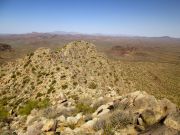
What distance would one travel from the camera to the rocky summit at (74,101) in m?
11.6

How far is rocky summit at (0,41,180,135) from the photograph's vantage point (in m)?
11.6

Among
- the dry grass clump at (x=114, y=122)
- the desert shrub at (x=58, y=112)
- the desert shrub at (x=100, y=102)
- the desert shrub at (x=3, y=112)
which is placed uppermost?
the dry grass clump at (x=114, y=122)

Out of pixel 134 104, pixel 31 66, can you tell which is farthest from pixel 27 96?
pixel 134 104

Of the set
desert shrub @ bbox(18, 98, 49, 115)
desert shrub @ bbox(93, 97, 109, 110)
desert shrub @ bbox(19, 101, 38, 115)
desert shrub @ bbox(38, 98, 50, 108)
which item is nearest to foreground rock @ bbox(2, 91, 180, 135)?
desert shrub @ bbox(93, 97, 109, 110)

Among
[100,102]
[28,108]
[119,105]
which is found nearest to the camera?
[119,105]

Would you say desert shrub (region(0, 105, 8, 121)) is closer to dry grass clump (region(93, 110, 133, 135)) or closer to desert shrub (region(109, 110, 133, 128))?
dry grass clump (region(93, 110, 133, 135))

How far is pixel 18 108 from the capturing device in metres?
25.5

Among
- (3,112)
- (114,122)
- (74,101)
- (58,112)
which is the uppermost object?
(114,122)

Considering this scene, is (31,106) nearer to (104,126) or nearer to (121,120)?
(104,126)

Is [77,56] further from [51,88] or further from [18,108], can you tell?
[18,108]

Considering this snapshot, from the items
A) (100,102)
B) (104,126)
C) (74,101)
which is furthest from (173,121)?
(74,101)

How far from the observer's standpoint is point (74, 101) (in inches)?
868

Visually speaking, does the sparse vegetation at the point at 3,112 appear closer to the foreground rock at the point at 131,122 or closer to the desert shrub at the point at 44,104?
the desert shrub at the point at 44,104

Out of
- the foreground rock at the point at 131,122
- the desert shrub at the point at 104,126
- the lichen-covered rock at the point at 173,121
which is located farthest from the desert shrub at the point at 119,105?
the lichen-covered rock at the point at 173,121
